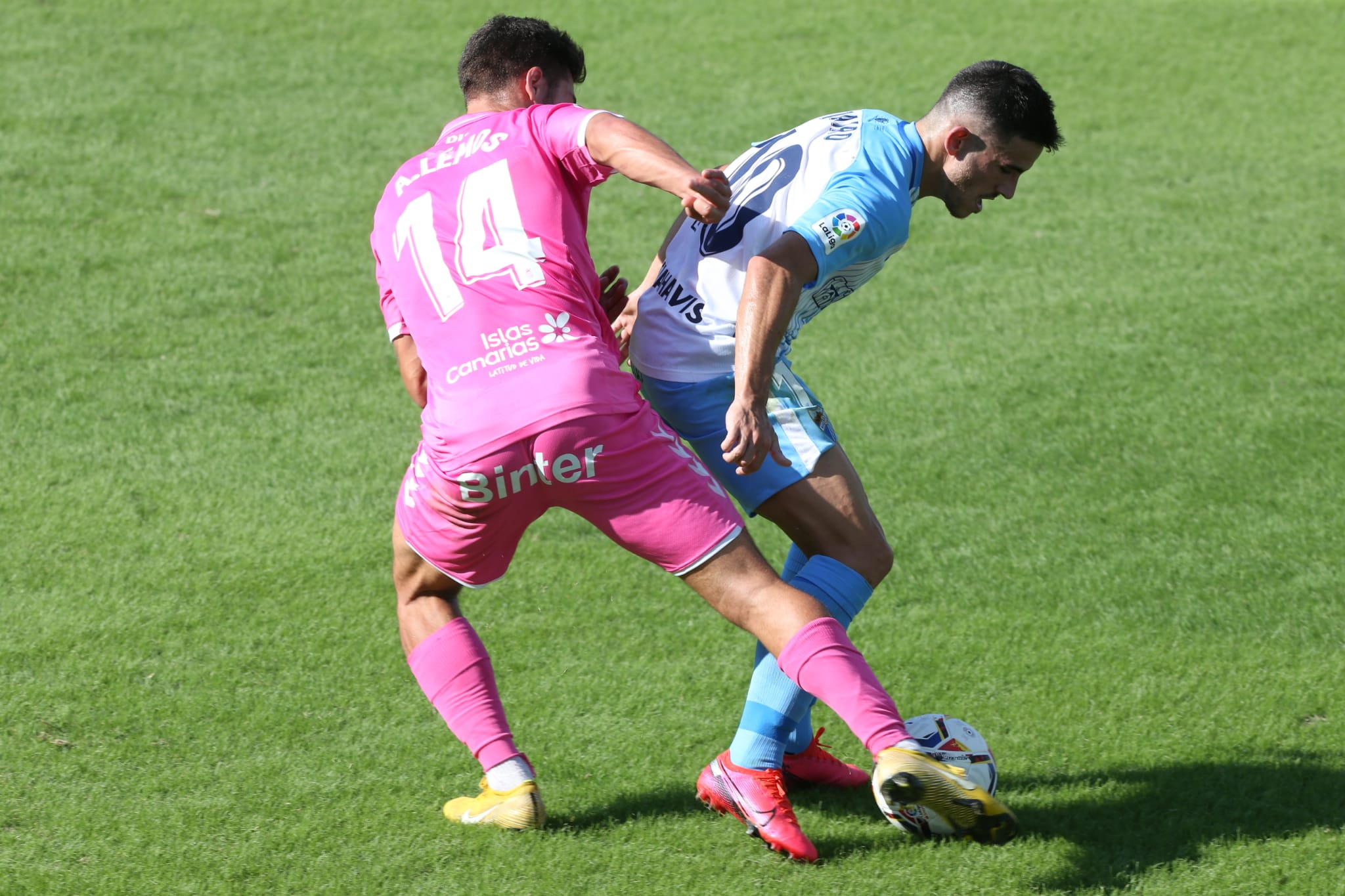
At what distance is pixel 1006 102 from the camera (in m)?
3.59

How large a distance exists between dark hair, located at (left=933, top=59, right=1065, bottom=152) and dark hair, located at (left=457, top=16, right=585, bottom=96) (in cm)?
104

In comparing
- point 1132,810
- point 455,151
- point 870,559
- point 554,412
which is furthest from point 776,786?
point 455,151

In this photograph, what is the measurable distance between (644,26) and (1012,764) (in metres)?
9.30

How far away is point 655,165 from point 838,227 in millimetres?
481

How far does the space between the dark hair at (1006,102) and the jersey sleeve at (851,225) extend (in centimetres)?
31

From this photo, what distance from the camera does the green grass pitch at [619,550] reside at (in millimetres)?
3689

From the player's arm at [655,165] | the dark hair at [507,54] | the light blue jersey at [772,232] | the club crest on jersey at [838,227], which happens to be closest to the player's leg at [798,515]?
the light blue jersey at [772,232]

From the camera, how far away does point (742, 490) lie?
3.68 m

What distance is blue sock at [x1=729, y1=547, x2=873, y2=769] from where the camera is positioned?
3.61 meters

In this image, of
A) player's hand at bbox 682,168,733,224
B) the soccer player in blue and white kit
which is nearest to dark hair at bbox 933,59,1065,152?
the soccer player in blue and white kit

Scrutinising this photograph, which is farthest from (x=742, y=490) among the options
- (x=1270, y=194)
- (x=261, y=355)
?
(x=1270, y=194)

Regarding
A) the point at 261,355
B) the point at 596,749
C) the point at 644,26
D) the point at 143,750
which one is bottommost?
the point at 596,749

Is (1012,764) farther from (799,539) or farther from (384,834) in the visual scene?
(384,834)

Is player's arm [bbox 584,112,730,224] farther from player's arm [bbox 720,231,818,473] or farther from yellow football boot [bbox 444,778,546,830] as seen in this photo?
yellow football boot [bbox 444,778,546,830]
